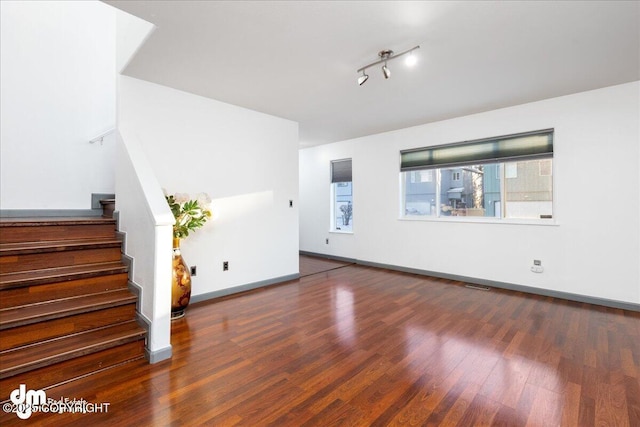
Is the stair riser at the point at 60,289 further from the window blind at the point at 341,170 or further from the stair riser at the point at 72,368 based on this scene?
the window blind at the point at 341,170

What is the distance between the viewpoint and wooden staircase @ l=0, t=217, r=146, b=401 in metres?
1.92

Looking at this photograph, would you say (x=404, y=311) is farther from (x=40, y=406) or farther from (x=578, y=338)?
(x=40, y=406)

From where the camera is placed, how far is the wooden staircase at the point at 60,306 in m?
1.92

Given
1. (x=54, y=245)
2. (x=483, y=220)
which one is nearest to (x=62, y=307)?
(x=54, y=245)

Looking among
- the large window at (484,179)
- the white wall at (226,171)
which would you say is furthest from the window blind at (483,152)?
the white wall at (226,171)

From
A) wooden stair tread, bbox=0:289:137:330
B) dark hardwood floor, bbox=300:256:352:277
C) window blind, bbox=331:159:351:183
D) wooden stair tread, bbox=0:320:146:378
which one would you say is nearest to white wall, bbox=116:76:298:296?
dark hardwood floor, bbox=300:256:352:277

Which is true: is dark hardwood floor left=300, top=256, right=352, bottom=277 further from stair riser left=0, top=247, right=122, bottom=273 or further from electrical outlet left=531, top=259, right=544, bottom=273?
electrical outlet left=531, top=259, right=544, bottom=273

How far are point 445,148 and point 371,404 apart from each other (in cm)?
422

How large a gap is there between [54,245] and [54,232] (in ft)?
1.08

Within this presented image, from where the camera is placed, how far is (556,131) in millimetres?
3781

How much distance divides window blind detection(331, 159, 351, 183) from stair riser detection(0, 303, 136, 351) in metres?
4.76

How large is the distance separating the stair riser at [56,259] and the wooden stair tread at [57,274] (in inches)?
1.8

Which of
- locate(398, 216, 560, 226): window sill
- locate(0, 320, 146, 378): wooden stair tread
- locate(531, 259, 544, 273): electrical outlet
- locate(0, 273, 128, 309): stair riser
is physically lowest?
locate(0, 320, 146, 378): wooden stair tread

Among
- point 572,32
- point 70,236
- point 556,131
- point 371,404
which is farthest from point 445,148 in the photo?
point 70,236
